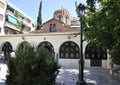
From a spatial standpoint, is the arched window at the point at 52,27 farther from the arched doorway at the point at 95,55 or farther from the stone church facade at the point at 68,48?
the arched doorway at the point at 95,55

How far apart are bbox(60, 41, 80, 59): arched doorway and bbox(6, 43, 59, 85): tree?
20.2 metres

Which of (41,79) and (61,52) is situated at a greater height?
(61,52)

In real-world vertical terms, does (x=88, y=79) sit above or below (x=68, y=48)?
below

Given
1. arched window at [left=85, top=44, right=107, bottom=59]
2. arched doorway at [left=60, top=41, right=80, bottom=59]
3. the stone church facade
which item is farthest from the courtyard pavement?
arched doorway at [left=60, top=41, right=80, bottom=59]

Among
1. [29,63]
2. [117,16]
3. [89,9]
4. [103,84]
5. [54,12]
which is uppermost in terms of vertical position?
[54,12]

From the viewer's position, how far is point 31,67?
815 centimetres

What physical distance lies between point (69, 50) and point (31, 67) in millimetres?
21332

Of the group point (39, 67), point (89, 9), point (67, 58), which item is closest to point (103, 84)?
point (89, 9)

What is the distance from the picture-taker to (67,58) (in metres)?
29.2

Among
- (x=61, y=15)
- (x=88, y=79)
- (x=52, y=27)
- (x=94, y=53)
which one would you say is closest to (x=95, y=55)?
(x=94, y=53)

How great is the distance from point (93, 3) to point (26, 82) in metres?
9.62

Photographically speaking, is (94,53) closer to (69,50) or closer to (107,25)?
(69,50)

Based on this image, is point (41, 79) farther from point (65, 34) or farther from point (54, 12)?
point (54, 12)

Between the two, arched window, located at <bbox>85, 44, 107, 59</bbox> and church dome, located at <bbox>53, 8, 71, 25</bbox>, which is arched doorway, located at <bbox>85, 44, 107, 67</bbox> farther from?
church dome, located at <bbox>53, 8, 71, 25</bbox>
